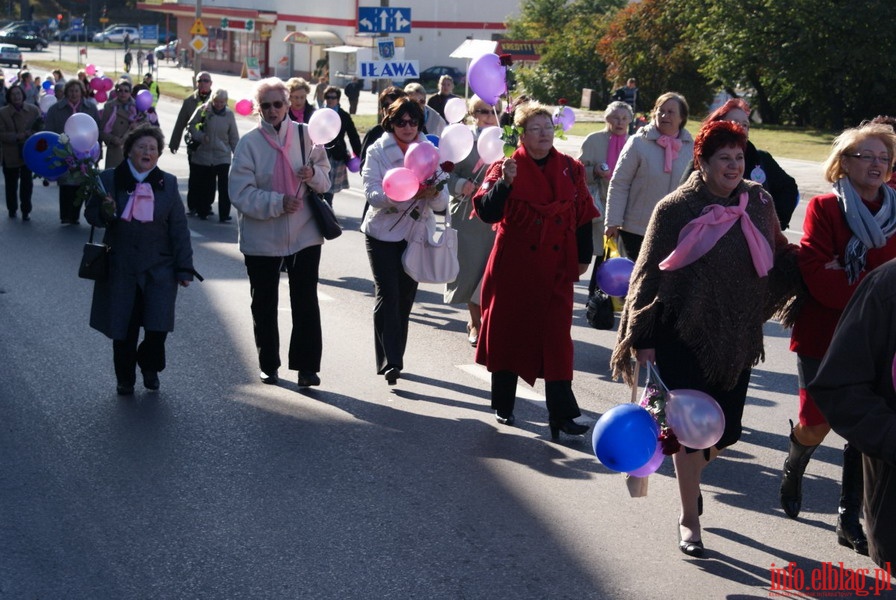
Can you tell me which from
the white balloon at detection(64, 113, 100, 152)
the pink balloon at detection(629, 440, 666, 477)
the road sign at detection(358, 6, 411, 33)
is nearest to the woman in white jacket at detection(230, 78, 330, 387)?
the white balloon at detection(64, 113, 100, 152)

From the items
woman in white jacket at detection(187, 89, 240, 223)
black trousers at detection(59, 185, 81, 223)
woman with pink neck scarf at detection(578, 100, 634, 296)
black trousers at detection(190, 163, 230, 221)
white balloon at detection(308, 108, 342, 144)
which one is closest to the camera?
white balloon at detection(308, 108, 342, 144)

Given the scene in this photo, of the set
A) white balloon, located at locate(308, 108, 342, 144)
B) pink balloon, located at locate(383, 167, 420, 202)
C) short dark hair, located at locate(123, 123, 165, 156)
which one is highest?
white balloon, located at locate(308, 108, 342, 144)

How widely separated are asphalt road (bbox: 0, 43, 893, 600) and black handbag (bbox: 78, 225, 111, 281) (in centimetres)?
77

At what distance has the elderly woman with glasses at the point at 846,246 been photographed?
5645 millimetres

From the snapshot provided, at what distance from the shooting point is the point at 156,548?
5.43m

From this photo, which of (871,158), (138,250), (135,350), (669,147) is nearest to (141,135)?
(138,250)

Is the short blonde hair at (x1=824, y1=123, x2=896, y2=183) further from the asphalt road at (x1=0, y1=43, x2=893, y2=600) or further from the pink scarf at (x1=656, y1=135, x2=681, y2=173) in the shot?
the pink scarf at (x1=656, y1=135, x2=681, y2=173)

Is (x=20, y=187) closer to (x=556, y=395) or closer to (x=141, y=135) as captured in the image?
(x=141, y=135)

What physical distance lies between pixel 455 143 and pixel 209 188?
350 inches

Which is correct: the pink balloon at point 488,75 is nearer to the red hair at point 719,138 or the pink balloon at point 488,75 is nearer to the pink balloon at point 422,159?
the pink balloon at point 422,159

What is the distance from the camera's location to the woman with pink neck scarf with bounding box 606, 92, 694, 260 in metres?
8.62

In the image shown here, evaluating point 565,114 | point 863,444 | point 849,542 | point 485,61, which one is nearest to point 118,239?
point 485,61

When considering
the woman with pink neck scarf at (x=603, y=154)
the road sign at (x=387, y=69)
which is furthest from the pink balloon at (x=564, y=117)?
the road sign at (x=387, y=69)

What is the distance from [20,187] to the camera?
1568cm
